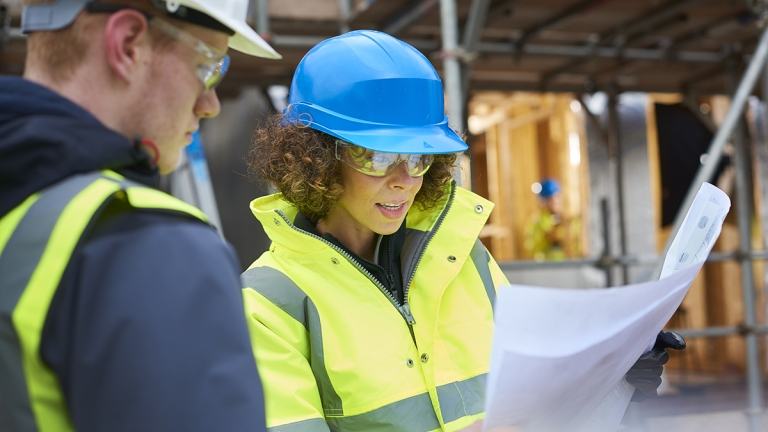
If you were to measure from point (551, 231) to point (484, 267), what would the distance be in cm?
762

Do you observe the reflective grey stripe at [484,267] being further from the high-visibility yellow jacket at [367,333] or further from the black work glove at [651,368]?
the black work glove at [651,368]

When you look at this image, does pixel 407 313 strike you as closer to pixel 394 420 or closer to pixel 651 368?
pixel 394 420

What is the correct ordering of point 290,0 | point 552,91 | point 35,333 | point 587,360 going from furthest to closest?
1. point 552,91
2. point 290,0
3. point 587,360
4. point 35,333

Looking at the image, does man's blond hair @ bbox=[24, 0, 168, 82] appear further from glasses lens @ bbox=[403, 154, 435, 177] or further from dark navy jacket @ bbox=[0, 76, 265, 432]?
glasses lens @ bbox=[403, 154, 435, 177]

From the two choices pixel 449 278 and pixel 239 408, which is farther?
pixel 449 278

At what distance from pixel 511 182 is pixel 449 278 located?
10.7 m

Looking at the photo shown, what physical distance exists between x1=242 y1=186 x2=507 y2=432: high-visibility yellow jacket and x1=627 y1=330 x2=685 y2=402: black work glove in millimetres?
325

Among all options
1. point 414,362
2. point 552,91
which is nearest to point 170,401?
point 414,362

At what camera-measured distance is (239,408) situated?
81 centimetres

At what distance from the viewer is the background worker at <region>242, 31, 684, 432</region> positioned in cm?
160

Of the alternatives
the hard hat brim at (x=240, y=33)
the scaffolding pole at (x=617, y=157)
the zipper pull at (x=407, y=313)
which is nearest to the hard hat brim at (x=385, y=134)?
the zipper pull at (x=407, y=313)

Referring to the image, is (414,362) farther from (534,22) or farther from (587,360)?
(534,22)

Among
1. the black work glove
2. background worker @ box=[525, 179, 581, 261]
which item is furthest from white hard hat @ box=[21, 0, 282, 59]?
background worker @ box=[525, 179, 581, 261]

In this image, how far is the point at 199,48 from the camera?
96cm
